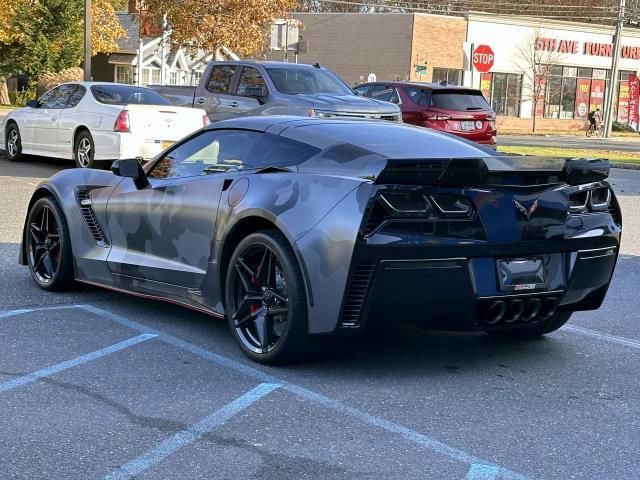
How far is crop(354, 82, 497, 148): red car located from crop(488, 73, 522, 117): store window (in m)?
35.1

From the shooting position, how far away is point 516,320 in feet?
17.8

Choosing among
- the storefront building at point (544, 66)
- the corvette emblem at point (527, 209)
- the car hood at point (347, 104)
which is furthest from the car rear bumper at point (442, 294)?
the storefront building at point (544, 66)

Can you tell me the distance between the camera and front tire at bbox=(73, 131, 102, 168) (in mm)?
15827

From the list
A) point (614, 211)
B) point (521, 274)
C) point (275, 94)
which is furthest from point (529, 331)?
point (275, 94)

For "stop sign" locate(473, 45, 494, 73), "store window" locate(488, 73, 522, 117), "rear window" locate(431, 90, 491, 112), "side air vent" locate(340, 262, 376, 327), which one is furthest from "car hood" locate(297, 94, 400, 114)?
"store window" locate(488, 73, 522, 117)

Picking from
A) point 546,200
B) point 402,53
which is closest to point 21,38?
point 402,53

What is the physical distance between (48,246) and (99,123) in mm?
8675

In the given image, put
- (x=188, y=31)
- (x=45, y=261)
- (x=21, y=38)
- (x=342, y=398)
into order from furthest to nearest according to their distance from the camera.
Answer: (x=21, y=38) → (x=188, y=31) → (x=45, y=261) → (x=342, y=398)

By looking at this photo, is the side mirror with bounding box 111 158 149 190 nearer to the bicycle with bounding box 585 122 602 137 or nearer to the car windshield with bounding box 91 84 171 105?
the car windshield with bounding box 91 84 171 105

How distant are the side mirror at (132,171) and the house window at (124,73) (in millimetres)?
47394

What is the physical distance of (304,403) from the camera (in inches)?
190

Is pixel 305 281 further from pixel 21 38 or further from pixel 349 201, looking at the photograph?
pixel 21 38

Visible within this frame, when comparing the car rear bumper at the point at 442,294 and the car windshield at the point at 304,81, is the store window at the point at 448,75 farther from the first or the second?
the car rear bumper at the point at 442,294

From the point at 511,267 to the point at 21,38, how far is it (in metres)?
43.7
